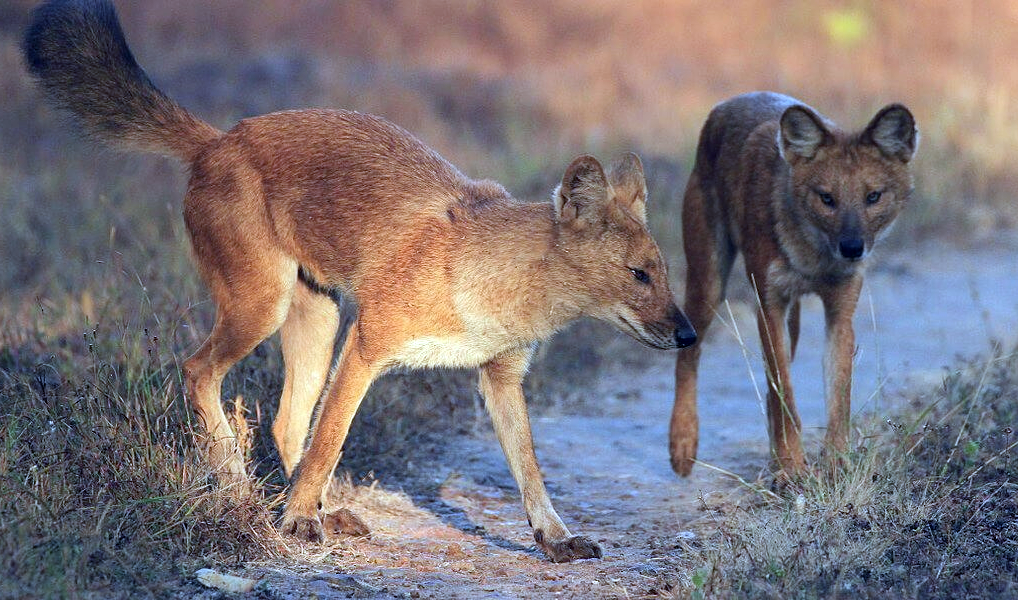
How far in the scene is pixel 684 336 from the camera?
473 centimetres

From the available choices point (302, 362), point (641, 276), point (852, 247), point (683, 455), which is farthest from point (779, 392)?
point (302, 362)

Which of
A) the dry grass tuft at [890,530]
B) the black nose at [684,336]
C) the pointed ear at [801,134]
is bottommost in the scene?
the dry grass tuft at [890,530]

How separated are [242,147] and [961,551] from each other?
3.23 metres

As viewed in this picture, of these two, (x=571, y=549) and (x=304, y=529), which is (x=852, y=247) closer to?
(x=571, y=549)

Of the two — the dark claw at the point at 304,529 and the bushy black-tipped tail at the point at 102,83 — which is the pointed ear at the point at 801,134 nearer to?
the bushy black-tipped tail at the point at 102,83

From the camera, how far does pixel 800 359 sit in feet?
27.8

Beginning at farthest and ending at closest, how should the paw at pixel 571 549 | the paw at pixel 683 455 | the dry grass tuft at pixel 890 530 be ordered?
the paw at pixel 683 455, the paw at pixel 571 549, the dry grass tuft at pixel 890 530

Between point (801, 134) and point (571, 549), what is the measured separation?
2.34 meters

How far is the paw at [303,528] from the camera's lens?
4.84 meters

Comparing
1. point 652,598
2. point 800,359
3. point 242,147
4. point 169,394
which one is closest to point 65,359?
point 169,394

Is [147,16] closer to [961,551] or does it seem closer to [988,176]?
[988,176]

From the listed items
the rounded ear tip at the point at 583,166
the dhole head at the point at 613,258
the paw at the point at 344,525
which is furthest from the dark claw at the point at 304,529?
the rounded ear tip at the point at 583,166

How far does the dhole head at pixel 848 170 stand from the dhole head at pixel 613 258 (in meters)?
1.31

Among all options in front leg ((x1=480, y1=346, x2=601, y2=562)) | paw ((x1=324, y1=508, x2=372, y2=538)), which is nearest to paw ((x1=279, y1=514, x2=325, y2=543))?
paw ((x1=324, y1=508, x2=372, y2=538))
